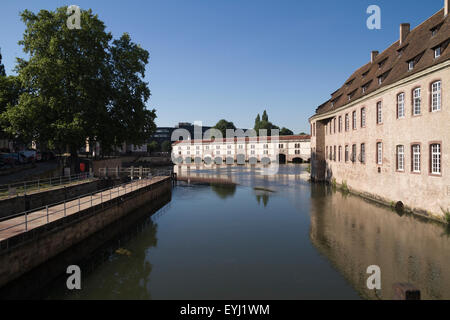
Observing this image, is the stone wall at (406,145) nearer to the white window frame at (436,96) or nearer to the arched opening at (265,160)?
the white window frame at (436,96)

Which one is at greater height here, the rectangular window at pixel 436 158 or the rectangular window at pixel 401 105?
the rectangular window at pixel 401 105

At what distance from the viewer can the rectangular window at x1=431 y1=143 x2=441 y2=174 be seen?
1589 cm

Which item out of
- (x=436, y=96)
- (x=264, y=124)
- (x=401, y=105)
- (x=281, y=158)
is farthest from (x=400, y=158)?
(x=264, y=124)

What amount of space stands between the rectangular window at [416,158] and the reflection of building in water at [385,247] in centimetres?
302

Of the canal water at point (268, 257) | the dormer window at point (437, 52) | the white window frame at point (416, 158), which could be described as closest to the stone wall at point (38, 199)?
the canal water at point (268, 257)

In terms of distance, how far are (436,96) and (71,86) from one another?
26.6m

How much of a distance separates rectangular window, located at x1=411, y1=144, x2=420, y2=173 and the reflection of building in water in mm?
3025

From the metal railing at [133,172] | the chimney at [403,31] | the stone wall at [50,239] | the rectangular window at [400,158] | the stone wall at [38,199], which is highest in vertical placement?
the chimney at [403,31]

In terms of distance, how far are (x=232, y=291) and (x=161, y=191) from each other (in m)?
20.7

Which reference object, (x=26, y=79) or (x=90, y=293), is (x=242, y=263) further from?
(x=26, y=79)

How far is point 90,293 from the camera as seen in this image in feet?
29.7

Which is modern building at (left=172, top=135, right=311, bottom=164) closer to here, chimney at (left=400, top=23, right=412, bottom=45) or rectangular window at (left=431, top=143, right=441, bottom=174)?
chimney at (left=400, top=23, right=412, bottom=45)

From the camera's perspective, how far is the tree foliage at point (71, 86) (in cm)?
2320
